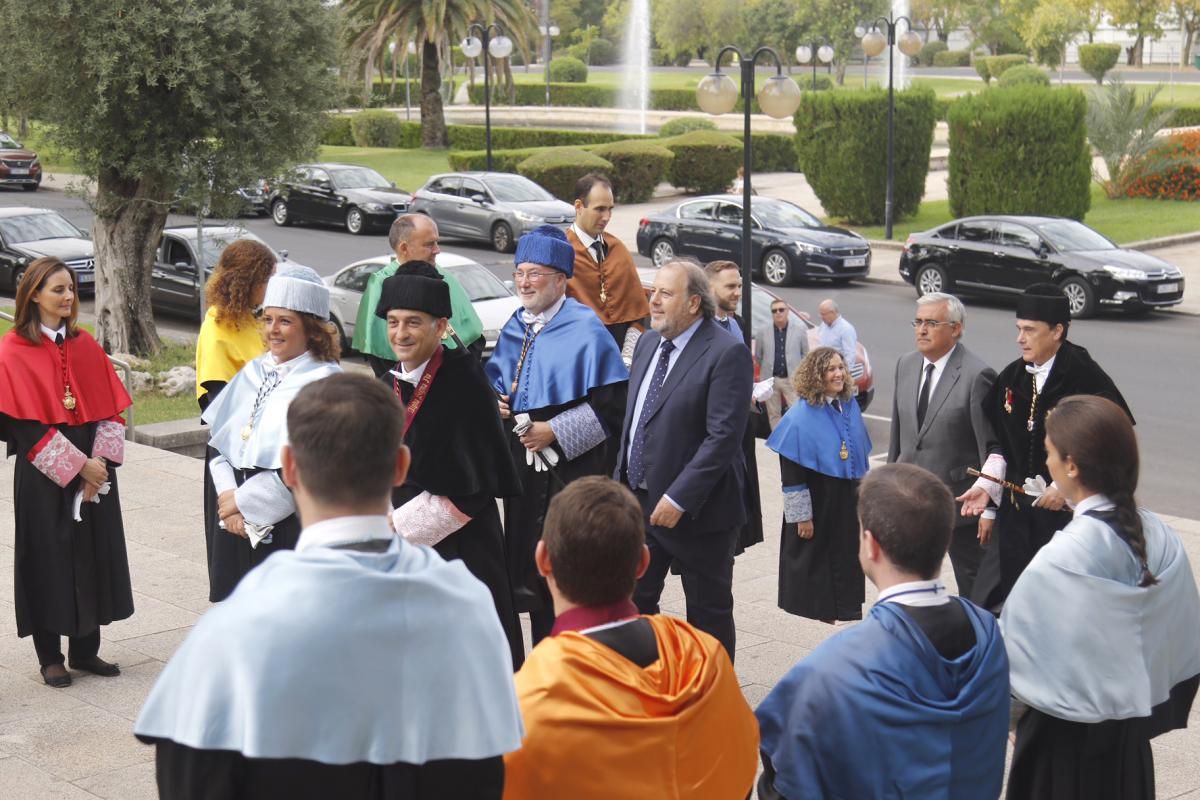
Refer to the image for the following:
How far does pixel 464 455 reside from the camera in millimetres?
5715

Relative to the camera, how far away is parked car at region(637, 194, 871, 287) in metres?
26.6

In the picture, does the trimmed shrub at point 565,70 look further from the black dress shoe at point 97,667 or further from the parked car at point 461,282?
the black dress shoe at point 97,667

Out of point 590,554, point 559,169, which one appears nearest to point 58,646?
point 590,554

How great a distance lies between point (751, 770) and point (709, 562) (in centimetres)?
287

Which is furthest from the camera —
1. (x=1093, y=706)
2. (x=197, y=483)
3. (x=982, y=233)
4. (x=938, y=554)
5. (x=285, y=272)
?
(x=982, y=233)

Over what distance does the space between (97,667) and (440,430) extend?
277cm

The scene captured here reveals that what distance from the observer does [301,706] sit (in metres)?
2.92

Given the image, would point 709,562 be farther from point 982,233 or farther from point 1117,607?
point 982,233

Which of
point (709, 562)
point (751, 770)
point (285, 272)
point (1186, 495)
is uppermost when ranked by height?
point (285, 272)

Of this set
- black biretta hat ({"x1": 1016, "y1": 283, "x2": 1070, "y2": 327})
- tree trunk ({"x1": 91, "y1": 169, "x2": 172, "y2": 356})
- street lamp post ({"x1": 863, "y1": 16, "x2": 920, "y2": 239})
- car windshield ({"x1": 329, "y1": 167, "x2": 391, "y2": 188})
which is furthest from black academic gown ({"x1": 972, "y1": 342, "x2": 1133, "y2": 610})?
car windshield ({"x1": 329, "y1": 167, "x2": 391, "y2": 188})

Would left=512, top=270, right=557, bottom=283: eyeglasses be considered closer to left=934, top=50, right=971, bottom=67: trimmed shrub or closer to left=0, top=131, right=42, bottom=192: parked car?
left=0, top=131, right=42, bottom=192: parked car

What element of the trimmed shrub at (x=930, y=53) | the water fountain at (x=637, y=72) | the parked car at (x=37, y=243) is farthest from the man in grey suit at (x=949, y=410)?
the trimmed shrub at (x=930, y=53)

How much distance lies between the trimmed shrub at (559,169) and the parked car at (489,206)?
14.0 ft

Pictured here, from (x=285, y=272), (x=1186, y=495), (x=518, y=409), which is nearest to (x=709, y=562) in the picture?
(x=518, y=409)
